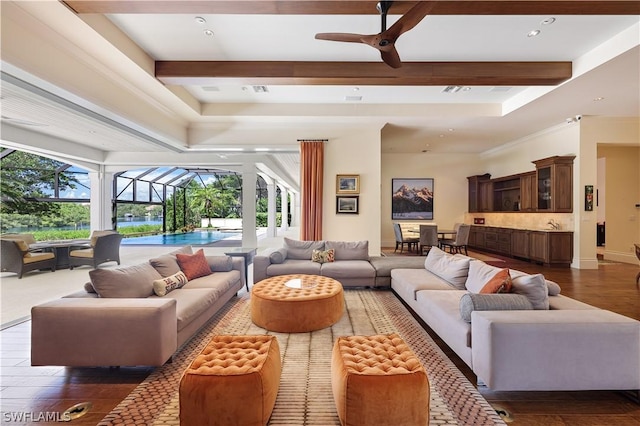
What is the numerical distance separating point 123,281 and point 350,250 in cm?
338

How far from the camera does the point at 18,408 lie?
1910 mm

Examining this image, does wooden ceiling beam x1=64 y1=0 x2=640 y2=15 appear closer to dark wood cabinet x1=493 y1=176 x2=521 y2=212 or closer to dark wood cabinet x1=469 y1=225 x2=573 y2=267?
dark wood cabinet x1=469 y1=225 x2=573 y2=267

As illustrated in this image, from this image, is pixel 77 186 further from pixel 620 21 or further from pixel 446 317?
Answer: pixel 620 21

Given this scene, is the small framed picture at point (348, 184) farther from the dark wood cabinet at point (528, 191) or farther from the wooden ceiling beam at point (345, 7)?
the dark wood cabinet at point (528, 191)

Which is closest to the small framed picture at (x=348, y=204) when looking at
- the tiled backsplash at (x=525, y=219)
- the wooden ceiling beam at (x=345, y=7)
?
the wooden ceiling beam at (x=345, y=7)

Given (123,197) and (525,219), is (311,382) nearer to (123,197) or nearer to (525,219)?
(525,219)

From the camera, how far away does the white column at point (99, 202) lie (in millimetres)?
8457

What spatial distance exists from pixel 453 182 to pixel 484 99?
456 centimetres

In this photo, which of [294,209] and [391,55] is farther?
[294,209]

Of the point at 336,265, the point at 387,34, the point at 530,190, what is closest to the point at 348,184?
the point at 336,265

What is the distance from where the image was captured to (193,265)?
372 centimetres

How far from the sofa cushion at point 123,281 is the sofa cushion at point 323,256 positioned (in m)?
2.45

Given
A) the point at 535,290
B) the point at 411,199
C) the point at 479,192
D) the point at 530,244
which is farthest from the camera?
the point at 411,199

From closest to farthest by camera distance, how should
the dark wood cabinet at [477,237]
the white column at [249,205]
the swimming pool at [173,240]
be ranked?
the white column at [249,205]
the dark wood cabinet at [477,237]
the swimming pool at [173,240]
